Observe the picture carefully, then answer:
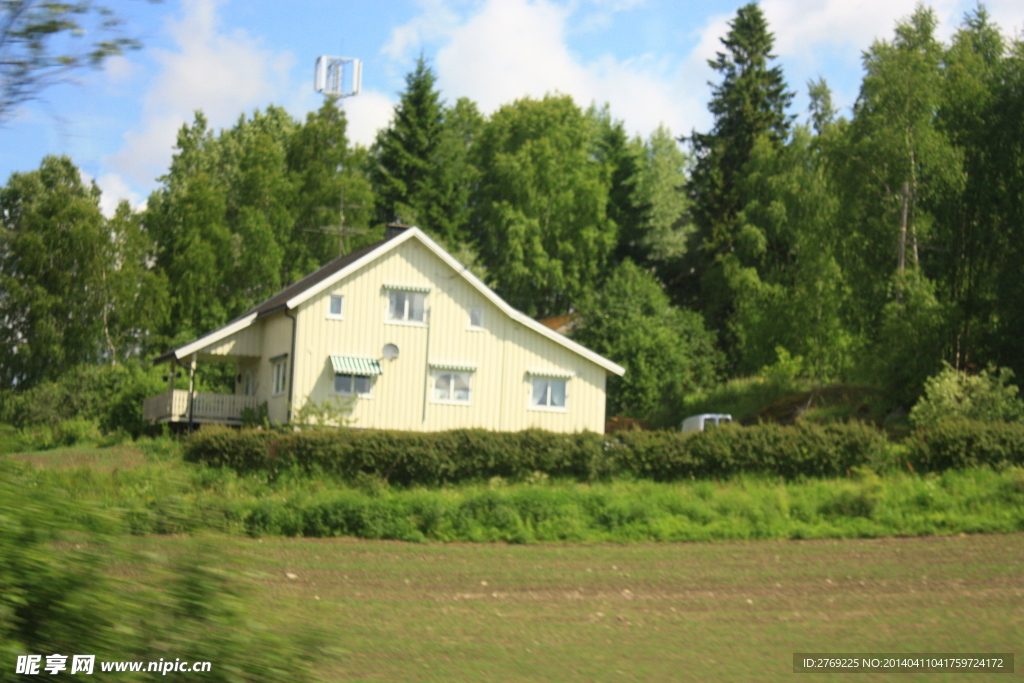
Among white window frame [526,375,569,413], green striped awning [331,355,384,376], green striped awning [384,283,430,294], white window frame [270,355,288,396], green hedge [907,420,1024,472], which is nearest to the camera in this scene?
green hedge [907,420,1024,472]

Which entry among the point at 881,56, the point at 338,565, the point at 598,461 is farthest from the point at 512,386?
the point at 881,56

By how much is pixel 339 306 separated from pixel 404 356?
113 inches

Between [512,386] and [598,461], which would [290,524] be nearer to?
[598,461]

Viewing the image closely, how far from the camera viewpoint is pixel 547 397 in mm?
36562

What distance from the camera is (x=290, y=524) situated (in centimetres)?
2025

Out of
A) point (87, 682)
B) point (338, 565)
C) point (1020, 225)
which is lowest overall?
point (338, 565)

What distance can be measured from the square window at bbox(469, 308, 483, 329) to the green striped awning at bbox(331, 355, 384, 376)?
151 inches

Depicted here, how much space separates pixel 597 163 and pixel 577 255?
7.51 meters

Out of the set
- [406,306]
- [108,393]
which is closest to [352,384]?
[406,306]

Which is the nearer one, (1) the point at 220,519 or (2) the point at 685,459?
(1) the point at 220,519

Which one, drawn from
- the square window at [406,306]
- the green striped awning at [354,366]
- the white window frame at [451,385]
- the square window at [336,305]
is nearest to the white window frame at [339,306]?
the square window at [336,305]

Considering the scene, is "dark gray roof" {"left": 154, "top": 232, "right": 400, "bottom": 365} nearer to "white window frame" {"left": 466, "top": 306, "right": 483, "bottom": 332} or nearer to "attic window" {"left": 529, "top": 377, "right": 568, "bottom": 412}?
"white window frame" {"left": 466, "top": 306, "right": 483, "bottom": 332}

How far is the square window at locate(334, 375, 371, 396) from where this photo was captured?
112 feet

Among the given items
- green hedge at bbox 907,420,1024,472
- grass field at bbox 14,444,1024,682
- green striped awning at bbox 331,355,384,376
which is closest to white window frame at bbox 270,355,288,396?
green striped awning at bbox 331,355,384,376
